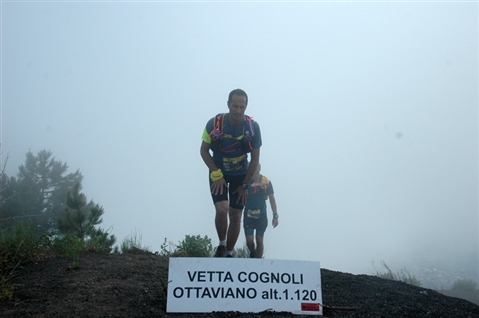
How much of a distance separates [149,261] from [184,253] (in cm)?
109

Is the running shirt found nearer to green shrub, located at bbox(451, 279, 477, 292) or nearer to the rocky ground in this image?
the rocky ground

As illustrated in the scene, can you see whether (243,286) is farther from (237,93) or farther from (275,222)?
(275,222)

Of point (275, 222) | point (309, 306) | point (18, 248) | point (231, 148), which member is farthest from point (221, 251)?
point (275, 222)

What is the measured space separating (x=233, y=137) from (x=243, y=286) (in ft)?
6.50

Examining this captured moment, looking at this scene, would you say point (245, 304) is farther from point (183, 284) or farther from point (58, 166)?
point (58, 166)

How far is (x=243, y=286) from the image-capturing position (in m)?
3.78

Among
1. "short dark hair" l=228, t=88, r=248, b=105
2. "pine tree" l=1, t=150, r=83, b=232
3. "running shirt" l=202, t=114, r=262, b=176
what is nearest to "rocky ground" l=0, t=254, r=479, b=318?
"running shirt" l=202, t=114, r=262, b=176

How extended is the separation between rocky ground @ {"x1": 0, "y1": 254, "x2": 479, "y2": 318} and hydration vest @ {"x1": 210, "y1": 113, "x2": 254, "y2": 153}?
1.59 metres

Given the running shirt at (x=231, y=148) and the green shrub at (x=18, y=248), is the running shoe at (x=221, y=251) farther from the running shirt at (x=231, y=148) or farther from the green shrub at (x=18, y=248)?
the green shrub at (x=18, y=248)

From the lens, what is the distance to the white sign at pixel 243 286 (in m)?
3.71

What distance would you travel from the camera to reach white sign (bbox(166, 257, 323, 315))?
3705mm

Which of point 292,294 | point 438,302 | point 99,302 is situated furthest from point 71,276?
point 438,302

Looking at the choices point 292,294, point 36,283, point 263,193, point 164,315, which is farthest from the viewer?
point 263,193

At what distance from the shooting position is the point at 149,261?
566 cm
